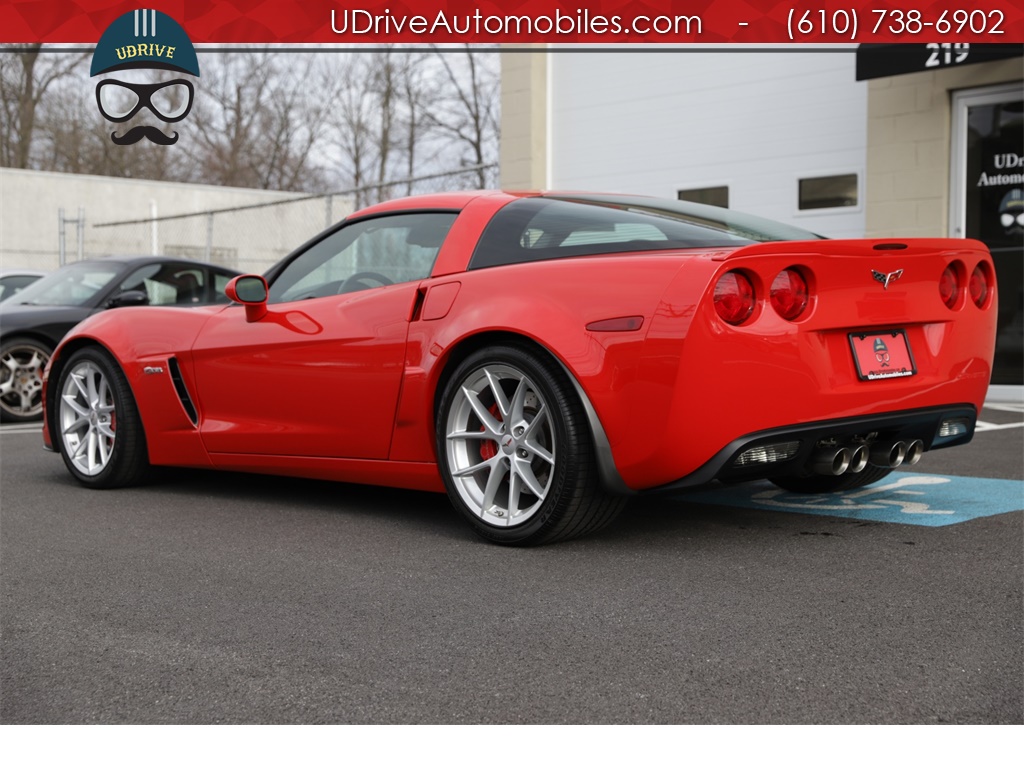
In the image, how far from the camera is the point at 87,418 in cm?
583

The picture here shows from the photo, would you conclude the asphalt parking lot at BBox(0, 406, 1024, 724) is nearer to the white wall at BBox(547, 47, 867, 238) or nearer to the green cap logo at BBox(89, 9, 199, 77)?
the green cap logo at BBox(89, 9, 199, 77)

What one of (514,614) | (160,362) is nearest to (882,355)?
(514,614)

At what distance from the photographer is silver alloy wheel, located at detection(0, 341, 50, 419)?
9.56 meters

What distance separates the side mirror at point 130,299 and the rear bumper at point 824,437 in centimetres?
637

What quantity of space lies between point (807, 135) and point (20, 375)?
760cm

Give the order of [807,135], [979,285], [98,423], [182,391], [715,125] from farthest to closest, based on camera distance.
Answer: [715,125] < [807,135] < [98,423] < [182,391] < [979,285]

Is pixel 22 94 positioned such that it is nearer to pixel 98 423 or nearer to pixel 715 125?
pixel 715 125

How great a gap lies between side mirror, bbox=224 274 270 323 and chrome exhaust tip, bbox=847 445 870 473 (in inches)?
96.4

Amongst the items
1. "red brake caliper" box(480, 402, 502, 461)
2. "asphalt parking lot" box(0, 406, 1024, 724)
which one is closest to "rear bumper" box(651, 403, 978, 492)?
"asphalt parking lot" box(0, 406, 1024, 724)

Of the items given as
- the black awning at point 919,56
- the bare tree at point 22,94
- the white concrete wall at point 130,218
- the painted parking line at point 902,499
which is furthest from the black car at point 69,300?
the bare tree at point 22,94

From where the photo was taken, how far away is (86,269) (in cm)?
1026

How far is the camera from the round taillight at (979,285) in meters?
4.43

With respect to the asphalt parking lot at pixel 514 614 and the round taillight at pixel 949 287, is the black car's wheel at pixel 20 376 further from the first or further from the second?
the round taillight at pixel 949 287
